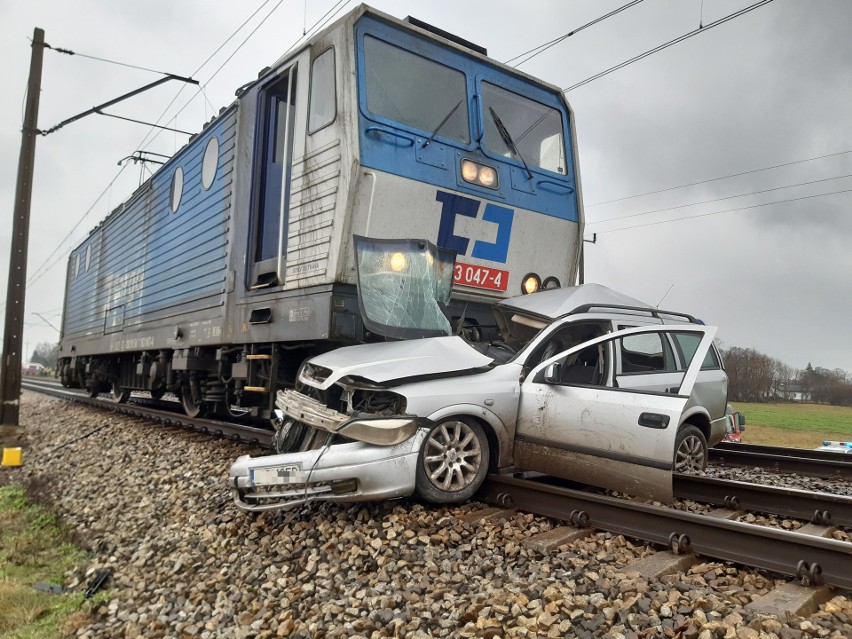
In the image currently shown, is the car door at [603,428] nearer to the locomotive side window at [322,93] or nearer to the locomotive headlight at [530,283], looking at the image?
the locomotive headlight at [530,283]

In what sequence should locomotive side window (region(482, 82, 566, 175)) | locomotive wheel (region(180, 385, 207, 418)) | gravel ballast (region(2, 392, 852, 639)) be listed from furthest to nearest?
locomotive wheel (region(180, 385, 207, 418)), locomotive side window (region(482, 82, 566, 175)), gravel ballast (region(2, 392, 852, 639))

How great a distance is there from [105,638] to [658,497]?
137 inches

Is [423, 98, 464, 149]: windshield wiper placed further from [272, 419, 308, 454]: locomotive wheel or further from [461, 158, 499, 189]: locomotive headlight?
[272, 419, 308, 454]: locomotive wheel

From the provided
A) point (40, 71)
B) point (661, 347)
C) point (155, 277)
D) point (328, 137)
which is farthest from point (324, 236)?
point (40, 71)

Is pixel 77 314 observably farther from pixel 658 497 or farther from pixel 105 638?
pixel 658 497

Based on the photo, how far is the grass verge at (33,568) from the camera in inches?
158

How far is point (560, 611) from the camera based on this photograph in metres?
2.94

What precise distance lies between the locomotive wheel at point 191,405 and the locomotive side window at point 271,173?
398 centimetres

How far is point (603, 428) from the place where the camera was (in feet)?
14.7

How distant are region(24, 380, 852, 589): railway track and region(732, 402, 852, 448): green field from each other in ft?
20.0

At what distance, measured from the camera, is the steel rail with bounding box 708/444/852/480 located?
6469 mm

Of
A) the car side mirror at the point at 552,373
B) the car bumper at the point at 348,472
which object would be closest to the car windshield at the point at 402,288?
the car side mirror at the point at 552,373

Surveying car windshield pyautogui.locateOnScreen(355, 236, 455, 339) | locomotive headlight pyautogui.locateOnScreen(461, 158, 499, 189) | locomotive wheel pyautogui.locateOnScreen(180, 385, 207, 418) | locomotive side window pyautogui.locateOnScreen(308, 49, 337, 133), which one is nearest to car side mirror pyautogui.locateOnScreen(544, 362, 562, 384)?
car windshield pyautogui.locateOnScreen(355, 236, 455, 339)

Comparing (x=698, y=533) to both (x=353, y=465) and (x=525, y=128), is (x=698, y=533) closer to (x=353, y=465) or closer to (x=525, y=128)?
(x=353, y=465)
